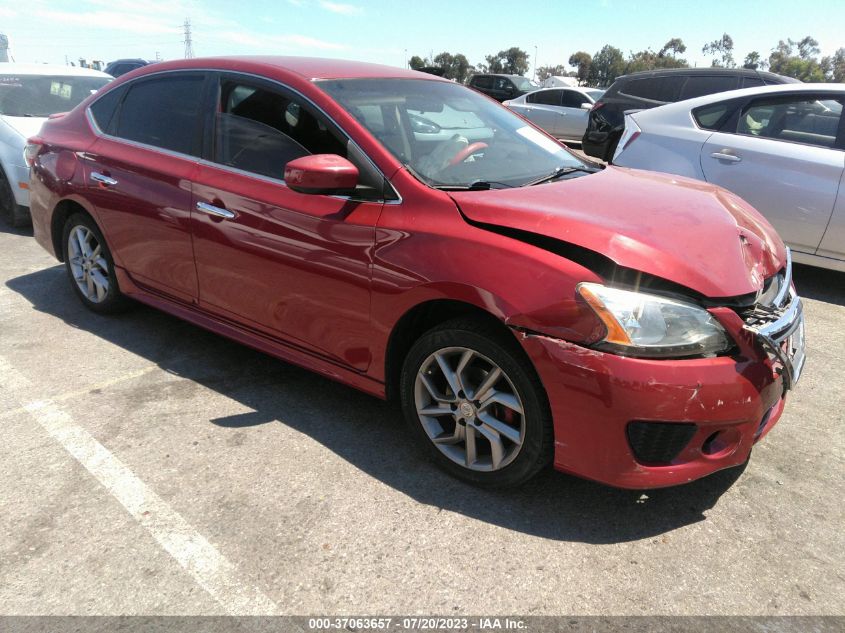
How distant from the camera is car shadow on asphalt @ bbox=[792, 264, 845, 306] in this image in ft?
16.8

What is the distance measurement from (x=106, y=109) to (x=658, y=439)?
3.90 m

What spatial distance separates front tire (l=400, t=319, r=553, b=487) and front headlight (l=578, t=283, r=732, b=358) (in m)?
0.34

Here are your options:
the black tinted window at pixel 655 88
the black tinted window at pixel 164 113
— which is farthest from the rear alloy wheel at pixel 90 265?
the black tinted window at pixel 655 88

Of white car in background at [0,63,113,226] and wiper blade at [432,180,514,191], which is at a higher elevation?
wiper blade at [432,180,514,191]

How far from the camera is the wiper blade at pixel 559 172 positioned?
2933 millimetres

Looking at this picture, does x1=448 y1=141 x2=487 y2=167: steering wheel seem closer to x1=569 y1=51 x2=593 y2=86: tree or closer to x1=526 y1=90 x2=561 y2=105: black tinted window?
x1=526 y1=90 x2=561 y2=105: black tinted window

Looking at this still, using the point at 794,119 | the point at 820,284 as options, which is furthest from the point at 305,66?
the point at 820,284

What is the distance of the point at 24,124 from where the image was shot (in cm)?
659

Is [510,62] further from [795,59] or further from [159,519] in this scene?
[159,519]

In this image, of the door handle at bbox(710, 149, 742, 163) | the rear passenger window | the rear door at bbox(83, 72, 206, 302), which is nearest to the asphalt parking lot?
the rear door at bbox(83, 72, 206, 302)

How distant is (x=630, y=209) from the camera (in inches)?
103

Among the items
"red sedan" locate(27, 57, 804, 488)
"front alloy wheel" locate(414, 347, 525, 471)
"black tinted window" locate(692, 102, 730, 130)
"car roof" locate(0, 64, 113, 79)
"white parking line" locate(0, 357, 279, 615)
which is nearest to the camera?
"white parking line" locate(0, 357, 279, 615)

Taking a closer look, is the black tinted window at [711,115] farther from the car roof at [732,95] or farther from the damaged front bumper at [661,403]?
the damaged front bumper at [661,403]

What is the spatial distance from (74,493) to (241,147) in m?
1.77
